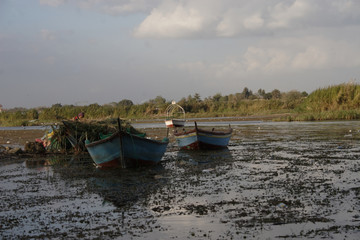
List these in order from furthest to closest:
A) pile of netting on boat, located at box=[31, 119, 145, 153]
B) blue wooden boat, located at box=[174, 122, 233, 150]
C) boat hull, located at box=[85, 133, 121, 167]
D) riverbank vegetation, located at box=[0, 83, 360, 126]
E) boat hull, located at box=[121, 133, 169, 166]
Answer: riverbank vegetation, located at box=[0, 83, 360, 126]
pile of netting on boat, located at box=[31, 119, 145, 153]
blue wooden boat, located at box=[174, 122, 233, 150]
boat hull, located at box=[121, 133, 169, 166]
boat hull, located at box=[85, 133, 121, 167]

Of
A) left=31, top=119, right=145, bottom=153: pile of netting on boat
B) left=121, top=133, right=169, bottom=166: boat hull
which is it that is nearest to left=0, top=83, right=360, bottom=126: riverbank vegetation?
left=31, top=119, right=145, bottom=153: pile of netting on boat

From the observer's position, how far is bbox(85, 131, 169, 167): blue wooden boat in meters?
14.6

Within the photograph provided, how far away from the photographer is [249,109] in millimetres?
66438

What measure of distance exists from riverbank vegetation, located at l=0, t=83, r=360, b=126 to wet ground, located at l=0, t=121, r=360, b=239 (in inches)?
1043

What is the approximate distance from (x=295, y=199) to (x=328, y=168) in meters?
4.71

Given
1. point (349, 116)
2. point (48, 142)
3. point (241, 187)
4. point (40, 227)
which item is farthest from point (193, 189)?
point (349, 116)

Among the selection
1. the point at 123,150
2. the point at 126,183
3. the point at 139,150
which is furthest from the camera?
the point at 139,150

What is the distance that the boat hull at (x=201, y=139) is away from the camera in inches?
784

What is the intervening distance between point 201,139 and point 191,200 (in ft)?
34.3

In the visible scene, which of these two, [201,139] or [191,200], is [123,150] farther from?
[201,139]

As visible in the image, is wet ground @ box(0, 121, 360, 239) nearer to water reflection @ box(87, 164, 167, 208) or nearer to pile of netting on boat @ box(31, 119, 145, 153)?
water reflection @ box(87, 164, 167, 208)

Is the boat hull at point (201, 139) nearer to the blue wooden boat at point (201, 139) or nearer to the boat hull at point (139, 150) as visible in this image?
the blue wooden boat at point (201, 139)

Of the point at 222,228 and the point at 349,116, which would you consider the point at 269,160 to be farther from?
the point at 349,116

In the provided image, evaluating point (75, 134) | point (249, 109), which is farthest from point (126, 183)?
point (249, 109)
